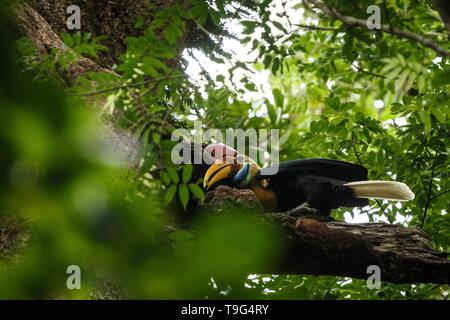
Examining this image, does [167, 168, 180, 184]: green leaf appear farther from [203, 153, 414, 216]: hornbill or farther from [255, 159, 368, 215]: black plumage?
[255, 159, 368, 215]: black plumage

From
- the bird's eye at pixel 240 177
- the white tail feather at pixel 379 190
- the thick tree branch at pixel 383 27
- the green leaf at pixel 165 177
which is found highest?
the thick tree branch at pixel 383 27

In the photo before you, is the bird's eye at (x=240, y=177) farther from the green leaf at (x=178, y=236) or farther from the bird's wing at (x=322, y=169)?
the green leaf at (x=178, y=236)

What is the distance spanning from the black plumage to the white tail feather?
39 millimetres

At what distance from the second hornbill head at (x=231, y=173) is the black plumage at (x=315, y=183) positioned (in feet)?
0.23

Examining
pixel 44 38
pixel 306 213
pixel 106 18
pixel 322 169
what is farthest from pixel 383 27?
pixel 106 18

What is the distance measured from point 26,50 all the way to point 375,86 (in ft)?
9.13

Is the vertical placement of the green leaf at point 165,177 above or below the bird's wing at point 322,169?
above

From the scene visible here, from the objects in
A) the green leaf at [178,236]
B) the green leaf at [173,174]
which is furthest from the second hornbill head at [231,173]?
the green leaf at [178,236]

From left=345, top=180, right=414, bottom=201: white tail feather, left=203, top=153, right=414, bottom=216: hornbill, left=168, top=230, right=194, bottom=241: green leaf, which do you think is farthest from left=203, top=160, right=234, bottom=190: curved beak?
left=168, top=230, right=194, bottom=241: green leaf

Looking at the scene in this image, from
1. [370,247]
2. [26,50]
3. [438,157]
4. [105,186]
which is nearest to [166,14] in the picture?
[26,50]

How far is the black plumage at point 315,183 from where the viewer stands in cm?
295

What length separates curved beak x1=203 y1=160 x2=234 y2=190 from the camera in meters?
2.81

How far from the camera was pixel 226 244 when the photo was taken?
76cm
